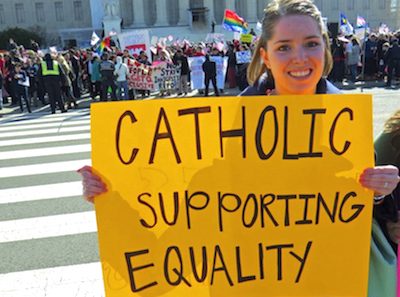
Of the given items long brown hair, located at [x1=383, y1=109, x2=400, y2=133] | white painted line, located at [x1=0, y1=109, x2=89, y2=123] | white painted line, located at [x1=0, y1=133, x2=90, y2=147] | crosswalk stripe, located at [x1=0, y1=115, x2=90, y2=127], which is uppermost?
long brown hair, located at [x1=383, y1=109, x2=400, y2=133]

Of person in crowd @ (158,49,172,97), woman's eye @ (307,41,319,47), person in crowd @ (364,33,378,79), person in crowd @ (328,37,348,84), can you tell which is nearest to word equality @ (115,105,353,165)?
woman's eye @ (307,41,319,47)

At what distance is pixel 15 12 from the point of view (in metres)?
74.0

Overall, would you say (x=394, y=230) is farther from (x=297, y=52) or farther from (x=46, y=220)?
(x=46, y=220)

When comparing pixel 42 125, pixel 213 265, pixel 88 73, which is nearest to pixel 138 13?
pixel 88 73

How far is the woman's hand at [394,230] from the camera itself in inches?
72.4

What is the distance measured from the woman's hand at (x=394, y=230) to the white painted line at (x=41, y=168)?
5.81m

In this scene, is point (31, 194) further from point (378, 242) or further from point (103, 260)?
point (378, 242)

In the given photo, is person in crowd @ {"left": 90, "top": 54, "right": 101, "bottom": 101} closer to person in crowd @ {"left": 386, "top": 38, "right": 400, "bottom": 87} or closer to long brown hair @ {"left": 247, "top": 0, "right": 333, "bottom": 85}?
person in crowd @ {"left": 386, "top": 38, "right": 400, "bottom": 87}

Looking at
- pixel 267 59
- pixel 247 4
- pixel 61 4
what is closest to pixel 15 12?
pixel 61 4

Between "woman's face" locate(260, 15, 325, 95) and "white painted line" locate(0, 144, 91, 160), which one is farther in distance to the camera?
"white painted line" locate(0, 144, 91, 160)

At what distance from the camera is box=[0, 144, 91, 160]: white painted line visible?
820cm

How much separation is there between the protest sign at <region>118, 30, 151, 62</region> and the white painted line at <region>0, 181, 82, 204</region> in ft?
39.0

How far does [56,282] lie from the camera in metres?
3.70

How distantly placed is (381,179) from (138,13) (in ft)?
227
